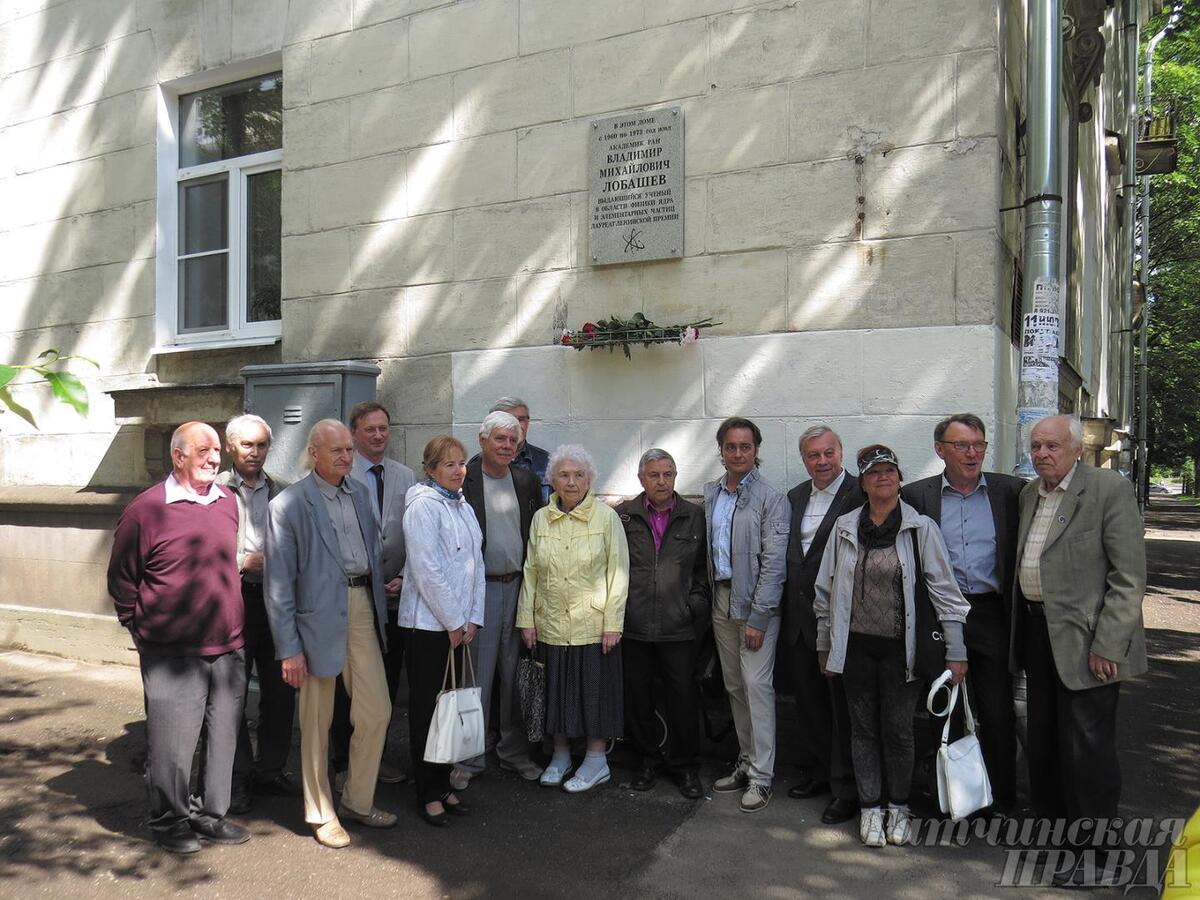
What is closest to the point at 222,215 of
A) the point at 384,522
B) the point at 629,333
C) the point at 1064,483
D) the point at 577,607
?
the point at 629,333

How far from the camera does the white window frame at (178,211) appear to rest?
23.2ft

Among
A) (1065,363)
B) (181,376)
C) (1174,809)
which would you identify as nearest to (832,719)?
(1174,809)

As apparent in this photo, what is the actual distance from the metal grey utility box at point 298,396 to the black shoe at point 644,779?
2.84 metres

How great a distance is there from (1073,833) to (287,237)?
590 centimetres

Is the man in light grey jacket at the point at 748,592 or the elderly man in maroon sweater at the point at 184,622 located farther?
the man in light grey jacket at the point at 748,592

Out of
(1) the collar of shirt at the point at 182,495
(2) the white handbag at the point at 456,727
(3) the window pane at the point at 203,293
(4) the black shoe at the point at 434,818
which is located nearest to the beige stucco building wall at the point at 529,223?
(3) the window pane at the point at 203,293

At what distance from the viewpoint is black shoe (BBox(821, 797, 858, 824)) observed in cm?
405

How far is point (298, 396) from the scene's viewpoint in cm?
595

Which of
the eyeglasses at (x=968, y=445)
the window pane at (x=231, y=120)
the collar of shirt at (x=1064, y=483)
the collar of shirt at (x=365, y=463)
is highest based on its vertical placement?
the window pane at (x=231, y=120)

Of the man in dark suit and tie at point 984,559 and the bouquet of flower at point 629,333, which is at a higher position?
the bouquet of flower at point 629,333

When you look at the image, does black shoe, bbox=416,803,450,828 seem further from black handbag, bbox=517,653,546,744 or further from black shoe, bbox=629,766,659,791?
black shoe, bbox=629,766,659,791

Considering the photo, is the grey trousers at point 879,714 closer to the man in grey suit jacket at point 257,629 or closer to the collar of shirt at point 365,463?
the collar of shirt at point 365,463

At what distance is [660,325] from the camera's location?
5.38m

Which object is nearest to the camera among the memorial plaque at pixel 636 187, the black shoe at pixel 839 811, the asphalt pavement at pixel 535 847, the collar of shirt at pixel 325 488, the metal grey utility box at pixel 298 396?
the asphalt pavement at pixel 535 847
